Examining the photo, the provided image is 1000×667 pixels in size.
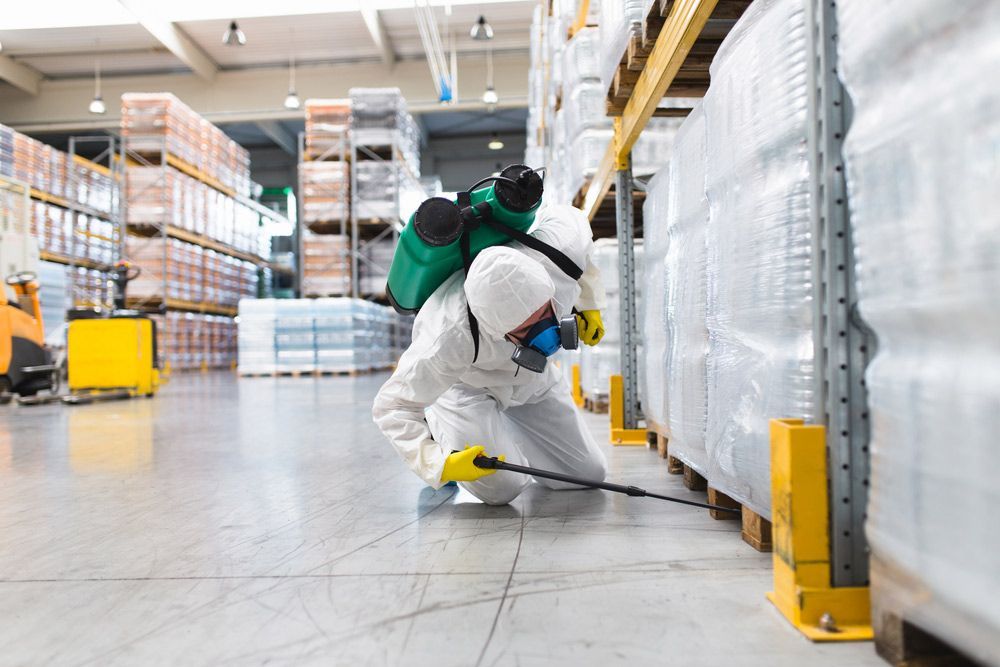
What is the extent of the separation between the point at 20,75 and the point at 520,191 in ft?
60.0

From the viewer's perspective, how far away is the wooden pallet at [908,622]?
3.51ft

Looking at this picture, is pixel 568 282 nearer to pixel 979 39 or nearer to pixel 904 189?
pixel 904 189

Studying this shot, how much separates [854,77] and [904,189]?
259 millimetres

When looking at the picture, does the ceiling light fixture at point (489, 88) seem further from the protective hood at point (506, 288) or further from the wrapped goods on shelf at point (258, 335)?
the protective hood at point (506, 288)

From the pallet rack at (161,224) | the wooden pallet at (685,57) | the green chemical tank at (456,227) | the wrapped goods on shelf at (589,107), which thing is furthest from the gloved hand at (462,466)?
the pallet rack at (161,224)

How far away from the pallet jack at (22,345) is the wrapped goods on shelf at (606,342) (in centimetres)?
572

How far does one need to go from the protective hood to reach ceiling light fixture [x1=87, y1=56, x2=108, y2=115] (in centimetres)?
1602

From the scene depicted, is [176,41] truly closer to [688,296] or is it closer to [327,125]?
[327,125]

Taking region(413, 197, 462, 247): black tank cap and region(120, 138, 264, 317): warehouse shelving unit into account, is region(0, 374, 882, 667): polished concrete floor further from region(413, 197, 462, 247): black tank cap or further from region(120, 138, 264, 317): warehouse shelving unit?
region(120, 138, 264, 317): warehouse shelving unit

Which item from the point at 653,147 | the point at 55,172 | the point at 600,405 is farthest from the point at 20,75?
the point at 653,147

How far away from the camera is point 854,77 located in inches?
48.3

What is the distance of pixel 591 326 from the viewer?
2.95 meters

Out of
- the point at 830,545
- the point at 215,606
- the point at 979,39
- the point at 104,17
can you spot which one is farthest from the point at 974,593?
the point at 104,17

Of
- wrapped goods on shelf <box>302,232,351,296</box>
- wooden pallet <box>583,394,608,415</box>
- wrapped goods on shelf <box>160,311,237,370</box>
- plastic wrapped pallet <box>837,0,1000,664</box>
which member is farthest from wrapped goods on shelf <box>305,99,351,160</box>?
plastic wrapped pallet <box>837,0,1000,664</box>
